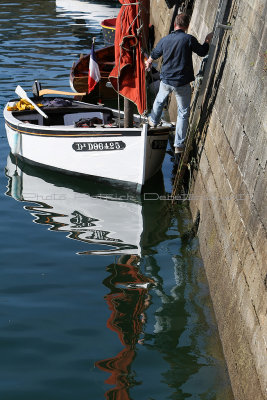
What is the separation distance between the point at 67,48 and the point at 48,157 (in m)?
12.4

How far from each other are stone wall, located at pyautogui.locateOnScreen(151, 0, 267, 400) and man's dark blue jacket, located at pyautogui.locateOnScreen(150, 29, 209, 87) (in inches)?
16.6

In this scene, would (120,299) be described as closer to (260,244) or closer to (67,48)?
(260,244)

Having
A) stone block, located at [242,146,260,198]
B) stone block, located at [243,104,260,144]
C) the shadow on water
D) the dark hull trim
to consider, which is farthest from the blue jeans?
stone block, located at [242,146,260,198]

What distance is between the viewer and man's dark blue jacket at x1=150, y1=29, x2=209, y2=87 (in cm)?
1131

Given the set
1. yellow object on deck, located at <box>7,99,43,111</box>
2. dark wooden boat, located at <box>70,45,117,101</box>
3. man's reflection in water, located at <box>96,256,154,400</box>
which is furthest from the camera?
dark wooden boat, located at <box>70,45,117,101</box>

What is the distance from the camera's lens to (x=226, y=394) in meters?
7.03

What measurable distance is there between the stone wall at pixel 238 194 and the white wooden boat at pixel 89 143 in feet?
3.39

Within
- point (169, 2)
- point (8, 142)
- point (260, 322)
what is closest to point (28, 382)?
point (260, 322)

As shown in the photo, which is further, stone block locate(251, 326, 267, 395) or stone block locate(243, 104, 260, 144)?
stone block locate(243, 104, 260, 144)

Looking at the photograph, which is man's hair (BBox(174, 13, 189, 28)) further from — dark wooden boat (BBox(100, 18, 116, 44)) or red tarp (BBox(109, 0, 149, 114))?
dark wooden boat (BBox(100, 18, 116, 44))

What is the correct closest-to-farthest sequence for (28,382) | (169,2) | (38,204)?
(28,382) < (38,204) < (169,2)

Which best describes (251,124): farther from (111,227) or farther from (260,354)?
(111,227)

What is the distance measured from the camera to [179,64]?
11.5m

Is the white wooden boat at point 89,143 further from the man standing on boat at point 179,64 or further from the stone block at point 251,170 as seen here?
the stone block at point 251,170
